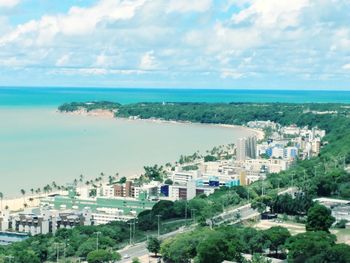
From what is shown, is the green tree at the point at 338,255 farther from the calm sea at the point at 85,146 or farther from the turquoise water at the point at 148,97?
the turquoise water at the point at 148,97

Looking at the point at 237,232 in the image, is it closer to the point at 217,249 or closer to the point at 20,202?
the point at 217,249

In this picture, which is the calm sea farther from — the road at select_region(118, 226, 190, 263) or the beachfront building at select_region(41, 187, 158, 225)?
the road at select_region(118, 226, 190, 263)

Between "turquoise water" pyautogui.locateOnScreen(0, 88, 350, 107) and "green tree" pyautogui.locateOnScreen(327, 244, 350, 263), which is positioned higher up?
"green tree" pyautogui.locateOnScreen(327, 244, 350, 263)

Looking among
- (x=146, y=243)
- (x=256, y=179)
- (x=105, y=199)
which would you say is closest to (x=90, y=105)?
(x=256, y=179)

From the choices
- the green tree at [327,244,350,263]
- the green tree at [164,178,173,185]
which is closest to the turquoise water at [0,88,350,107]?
the green tree at [164,178,173,185]

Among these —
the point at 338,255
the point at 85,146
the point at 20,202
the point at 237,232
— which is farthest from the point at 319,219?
the point at 85,146

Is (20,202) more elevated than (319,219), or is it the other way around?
(319,219)

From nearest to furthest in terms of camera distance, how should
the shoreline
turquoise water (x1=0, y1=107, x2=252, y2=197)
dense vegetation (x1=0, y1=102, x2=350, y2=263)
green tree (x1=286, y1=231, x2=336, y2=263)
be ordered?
green tree (x1=286, y1=231, x2=336, y2=263) < dense vegetation (x1=0, y1=102, x2=350, y2=263) < the shoreline < turquoise water (x1=0, y1=107, x2=252, y2=197)

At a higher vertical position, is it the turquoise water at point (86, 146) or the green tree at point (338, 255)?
the green tree at point (338, 255)

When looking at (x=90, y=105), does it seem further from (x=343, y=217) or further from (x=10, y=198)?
(x=343, y=217)

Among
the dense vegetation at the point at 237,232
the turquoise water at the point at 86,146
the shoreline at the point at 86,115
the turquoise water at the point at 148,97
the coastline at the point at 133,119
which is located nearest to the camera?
the dense vegetation at the point at 237,232

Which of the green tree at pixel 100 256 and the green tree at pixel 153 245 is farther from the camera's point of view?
the green tree at pixel 153 245

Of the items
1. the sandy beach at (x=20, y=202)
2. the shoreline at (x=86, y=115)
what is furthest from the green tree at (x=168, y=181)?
the sandy beach at (x=20, y=202)
